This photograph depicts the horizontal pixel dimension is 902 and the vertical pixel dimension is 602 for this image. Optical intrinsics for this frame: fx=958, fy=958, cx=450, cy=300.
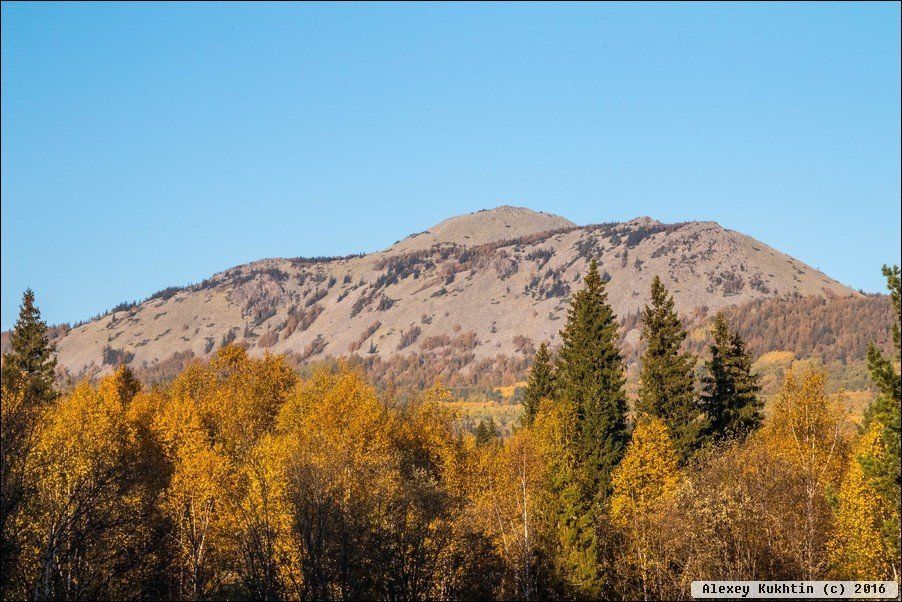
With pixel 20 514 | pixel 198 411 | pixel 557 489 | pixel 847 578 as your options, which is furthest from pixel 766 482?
pixel 198 411

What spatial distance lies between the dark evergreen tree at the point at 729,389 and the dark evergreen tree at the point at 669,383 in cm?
534

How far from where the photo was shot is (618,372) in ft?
229

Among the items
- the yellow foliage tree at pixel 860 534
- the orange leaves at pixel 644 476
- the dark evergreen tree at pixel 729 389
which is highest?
the dark evergreen tree at pixel 729 389

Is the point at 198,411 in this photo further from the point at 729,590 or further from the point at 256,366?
the point at 729,590

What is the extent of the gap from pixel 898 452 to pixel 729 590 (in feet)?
39.9

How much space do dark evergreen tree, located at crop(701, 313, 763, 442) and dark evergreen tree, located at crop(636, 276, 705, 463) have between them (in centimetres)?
534

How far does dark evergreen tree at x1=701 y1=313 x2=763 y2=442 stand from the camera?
74625 mm

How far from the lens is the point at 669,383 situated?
68438 mm

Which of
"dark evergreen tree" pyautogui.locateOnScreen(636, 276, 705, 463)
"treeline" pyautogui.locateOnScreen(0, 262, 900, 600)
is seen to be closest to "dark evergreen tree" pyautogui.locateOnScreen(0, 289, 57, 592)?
"treeline" pyautogui.locateOnScreen(0, 262, 900, 600)

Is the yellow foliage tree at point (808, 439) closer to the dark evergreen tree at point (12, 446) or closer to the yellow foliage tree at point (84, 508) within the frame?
the yellow foliage tree at point (84, 508)

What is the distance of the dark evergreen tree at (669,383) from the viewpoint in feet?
221

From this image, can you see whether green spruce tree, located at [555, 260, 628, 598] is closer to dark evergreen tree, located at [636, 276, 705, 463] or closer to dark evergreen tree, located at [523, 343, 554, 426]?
dark evergreen tree, located at [636, 276, 705, 463]

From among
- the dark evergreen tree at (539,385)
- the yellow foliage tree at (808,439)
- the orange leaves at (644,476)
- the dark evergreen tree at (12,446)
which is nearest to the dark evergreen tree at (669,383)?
the orange leaves at (644,476)

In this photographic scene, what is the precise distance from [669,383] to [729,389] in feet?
31.5
